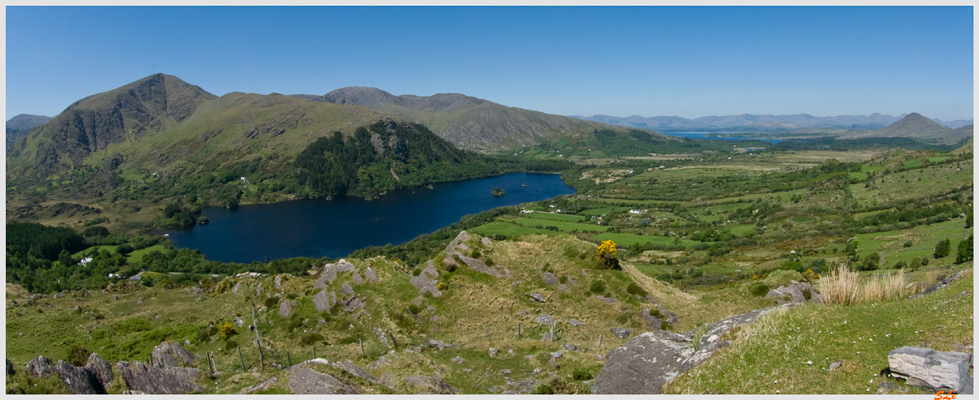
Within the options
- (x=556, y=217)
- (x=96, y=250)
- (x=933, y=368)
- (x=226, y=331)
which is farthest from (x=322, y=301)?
(x=96, y=250)

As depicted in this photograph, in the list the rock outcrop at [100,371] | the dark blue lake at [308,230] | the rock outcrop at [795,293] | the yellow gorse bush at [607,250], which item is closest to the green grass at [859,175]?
the dark blue lake at [308,230]

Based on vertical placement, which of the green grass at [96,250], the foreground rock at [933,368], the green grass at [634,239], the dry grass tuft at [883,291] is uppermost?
the foreground rock at [933,368]

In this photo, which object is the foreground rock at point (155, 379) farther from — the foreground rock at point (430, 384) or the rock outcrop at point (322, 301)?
the rock outcrop at point (322, 301)

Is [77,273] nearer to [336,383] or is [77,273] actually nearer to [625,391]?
[336,383]

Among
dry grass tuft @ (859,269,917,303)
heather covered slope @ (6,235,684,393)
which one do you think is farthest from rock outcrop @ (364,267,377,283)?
dry grass tuft @ (859,269,917,303)

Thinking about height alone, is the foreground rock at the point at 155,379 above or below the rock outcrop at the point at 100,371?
below

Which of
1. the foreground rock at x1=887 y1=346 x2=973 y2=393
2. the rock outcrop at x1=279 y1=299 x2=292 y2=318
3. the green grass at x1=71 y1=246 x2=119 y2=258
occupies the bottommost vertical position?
the green grass at x1=71 y1=246 x2=119 y2=258

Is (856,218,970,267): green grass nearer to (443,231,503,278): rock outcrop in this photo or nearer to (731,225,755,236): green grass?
(731,225,755,236): green grass
